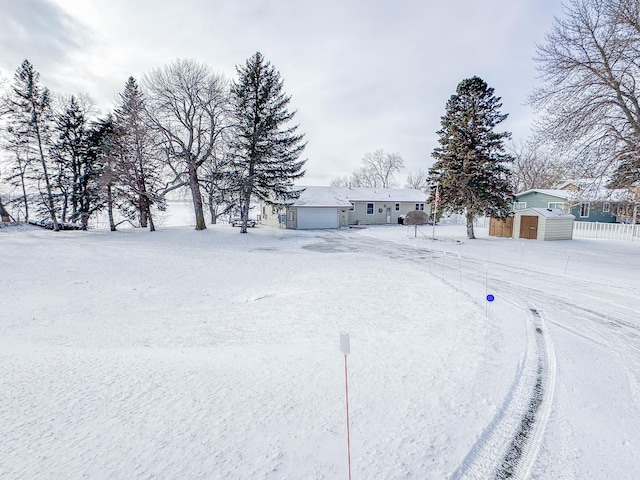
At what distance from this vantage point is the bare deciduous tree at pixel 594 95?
12.2 metres

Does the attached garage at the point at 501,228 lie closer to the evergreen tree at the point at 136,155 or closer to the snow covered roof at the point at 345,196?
the snow covered roof at the point at 345,196

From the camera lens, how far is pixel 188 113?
22.3 meters

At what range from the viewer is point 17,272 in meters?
10.7

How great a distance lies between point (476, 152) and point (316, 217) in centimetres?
1501

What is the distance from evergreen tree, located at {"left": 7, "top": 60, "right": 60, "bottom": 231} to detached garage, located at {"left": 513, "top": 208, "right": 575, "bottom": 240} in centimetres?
3380

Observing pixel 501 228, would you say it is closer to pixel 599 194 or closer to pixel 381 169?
pixel 599 194

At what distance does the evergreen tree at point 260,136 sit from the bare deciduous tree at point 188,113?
141 centimetres

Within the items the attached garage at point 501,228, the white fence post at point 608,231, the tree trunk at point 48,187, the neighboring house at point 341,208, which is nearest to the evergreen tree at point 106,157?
the tree trunk at point 48,187

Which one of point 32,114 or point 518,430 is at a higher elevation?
point 32,114

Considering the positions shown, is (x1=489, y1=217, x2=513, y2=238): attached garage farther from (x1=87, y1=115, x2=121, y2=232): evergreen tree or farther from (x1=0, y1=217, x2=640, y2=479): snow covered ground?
(x1=87, y1=115, x2=121, y2=232): evergreen tree

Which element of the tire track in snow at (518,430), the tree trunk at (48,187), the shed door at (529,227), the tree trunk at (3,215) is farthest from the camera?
the tree trunk at (3,215)

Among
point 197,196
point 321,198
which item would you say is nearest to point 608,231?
point 321,198

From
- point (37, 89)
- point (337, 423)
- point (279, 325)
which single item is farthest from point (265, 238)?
point (37, 89)

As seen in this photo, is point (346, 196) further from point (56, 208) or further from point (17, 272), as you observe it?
point (17, 272)
